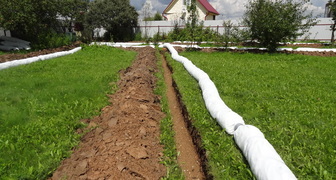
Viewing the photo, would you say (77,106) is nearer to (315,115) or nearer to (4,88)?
(4,88)

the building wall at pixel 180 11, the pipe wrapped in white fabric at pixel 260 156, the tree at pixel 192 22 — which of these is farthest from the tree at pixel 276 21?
the building wall at pixel 180 11

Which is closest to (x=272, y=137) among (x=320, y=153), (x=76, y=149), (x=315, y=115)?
(x=320, y=153)

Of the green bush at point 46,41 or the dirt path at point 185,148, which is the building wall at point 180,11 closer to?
the green bush at point 46,41

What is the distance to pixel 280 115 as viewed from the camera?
3.58 meters

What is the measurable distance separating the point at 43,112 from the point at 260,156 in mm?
3666

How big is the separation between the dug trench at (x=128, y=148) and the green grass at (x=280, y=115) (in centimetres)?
31

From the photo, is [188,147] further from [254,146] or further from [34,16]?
[34,16]

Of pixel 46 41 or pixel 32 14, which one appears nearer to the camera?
pixel 32 14

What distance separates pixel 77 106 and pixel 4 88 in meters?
2.19

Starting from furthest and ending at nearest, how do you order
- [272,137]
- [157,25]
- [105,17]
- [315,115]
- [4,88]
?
1. [157,25]
2. [105,17]
3. [4,88]
4. [315,115]
5. [272,137]

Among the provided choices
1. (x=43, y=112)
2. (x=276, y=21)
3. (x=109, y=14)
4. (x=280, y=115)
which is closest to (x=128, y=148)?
(x=43, y=112)

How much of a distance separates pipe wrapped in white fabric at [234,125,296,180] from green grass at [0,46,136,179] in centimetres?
229

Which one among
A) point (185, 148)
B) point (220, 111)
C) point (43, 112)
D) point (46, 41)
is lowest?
point (185, 148)

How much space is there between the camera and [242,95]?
4.68 m
